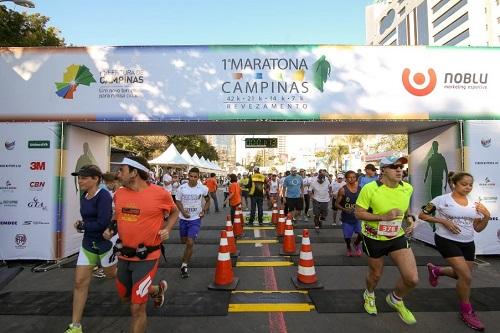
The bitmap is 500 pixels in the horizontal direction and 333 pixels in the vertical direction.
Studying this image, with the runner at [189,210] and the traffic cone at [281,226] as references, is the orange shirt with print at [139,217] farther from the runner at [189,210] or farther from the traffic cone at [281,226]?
the traffic cone at [281,226]

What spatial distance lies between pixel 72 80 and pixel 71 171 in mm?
1987

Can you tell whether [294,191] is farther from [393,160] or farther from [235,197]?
[393,160]

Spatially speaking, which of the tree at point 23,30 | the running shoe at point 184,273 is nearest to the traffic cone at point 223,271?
the running shoe at point 184,273

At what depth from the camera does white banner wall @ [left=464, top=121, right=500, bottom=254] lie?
7.63 metres

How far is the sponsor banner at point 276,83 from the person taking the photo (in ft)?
25.5

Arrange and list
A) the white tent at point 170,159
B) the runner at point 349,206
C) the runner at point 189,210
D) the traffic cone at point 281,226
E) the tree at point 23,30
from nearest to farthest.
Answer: the runner at point 189,210
the runner at point 349,206
the traffic cone at point 281,226
the tree at point 23,30
the white tent at point 170,159

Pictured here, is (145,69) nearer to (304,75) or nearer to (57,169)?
(57,169)

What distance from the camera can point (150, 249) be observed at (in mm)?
3471

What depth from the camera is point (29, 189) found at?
747cm

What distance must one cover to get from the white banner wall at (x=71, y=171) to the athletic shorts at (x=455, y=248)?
711 centimetres

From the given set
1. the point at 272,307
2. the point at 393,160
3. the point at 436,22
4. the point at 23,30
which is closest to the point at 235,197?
the point at 272,307

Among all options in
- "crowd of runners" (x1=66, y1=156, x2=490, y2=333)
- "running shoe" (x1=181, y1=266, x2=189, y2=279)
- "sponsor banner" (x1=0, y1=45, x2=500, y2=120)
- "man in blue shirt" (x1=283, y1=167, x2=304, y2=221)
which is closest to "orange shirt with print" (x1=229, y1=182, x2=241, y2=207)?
"man in blue shirt" (x1=283, y1=167, x2=304, y2=221)

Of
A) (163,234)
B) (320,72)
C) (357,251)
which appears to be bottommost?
(357,251)

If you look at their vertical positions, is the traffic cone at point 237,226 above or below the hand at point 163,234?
below
